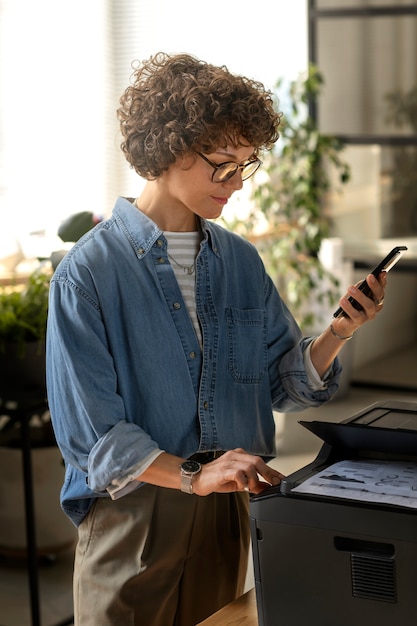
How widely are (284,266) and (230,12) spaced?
1426 mm

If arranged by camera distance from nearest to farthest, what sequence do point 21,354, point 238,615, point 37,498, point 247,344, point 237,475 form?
point 237,475
point 238,615
point 247,344
point 21,354
point 37,498

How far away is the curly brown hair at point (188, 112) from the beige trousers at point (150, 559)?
0.55m

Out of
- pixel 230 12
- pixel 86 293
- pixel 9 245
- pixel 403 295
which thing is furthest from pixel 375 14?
pixel 86 293

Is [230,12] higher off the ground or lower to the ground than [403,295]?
higher

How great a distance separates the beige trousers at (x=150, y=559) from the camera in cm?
158

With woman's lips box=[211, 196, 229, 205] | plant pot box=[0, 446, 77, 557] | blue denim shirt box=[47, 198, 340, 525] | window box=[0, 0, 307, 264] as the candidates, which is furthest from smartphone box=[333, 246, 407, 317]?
window box=[0, 0, 307, 264]

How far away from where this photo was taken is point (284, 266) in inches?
199

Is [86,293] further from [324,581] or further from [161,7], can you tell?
[161,7]

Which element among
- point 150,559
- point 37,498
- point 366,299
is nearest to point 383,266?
point 366,299

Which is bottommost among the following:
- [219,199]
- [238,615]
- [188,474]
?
[238,615]

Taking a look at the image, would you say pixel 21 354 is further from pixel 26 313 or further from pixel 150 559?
pixel 150 559

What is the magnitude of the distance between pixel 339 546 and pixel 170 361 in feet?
1.55

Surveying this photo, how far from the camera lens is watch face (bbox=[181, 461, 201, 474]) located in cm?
142

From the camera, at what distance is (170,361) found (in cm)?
156
